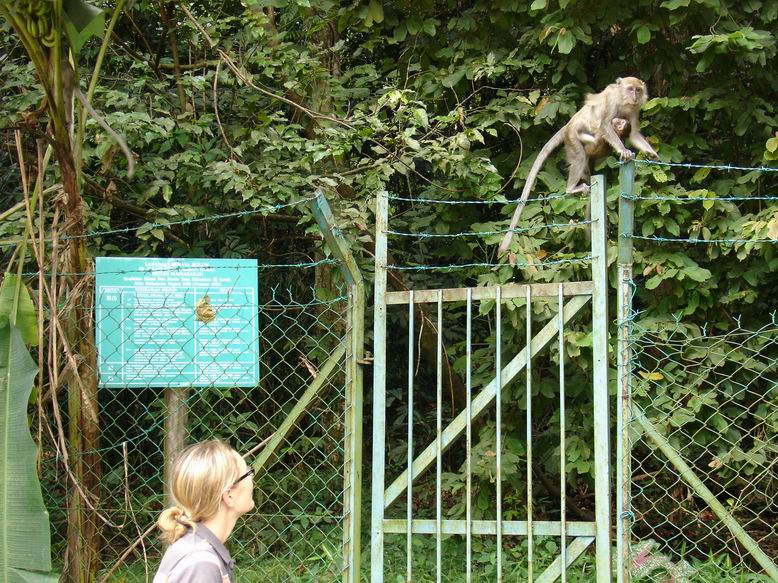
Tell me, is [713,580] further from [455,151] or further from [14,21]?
[14,21]

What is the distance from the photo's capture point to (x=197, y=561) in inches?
78.4

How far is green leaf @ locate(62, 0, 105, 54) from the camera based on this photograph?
13.3 ft

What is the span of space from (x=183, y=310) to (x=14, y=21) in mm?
1449

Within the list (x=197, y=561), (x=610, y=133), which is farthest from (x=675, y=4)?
(x=197, y=561)

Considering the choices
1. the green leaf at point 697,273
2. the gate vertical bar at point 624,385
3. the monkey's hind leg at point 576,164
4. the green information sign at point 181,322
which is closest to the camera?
the gate vertical bar at point 624,385

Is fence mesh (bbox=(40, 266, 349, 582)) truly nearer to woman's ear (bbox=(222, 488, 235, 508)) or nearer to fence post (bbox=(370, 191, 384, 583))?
fence post (bbox=(370, 191, 384, 583))

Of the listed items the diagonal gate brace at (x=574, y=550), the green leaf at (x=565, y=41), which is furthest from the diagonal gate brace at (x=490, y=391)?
the green leaf at (x=565, y=41)

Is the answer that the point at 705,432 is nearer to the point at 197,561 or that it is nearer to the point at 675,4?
the point at 675,4

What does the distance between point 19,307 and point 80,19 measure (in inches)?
52.3

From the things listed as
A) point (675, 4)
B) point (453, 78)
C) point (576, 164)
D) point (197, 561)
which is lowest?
point (197, 561)

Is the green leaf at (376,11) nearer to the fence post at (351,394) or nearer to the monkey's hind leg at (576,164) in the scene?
the monkey's hind leg at (576,164)

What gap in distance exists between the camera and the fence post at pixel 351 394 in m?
3.40

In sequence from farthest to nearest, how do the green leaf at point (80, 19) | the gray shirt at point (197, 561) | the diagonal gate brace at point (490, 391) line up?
the green leaf at point (80, 19)
the diagonal gate brace at point (490, 391)
the gray shirt at point (197, 561)

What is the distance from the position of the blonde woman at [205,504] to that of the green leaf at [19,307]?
1857mm
